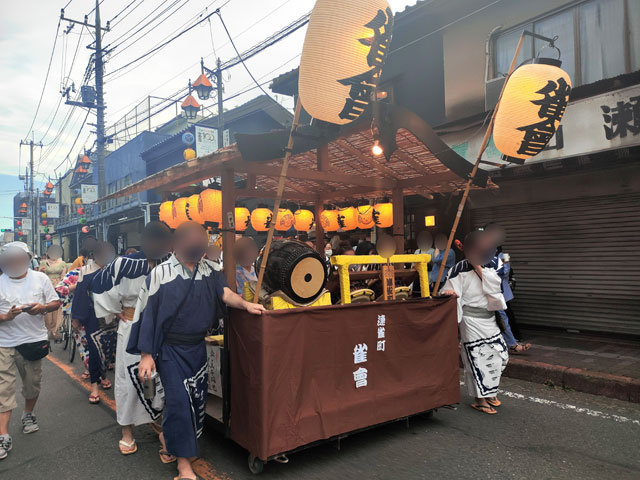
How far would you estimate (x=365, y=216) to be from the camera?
28.8ft

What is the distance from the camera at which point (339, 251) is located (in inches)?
357

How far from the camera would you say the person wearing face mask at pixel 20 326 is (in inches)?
170

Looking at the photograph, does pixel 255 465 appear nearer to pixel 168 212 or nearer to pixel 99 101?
pixel 168 212

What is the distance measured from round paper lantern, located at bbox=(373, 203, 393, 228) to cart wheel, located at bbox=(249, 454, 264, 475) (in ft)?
18.7

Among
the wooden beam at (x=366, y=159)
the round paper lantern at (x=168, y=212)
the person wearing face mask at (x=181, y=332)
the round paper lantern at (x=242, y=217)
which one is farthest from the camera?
the round paper lantern at (x=242, y=217)

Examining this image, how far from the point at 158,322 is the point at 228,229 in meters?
1.70

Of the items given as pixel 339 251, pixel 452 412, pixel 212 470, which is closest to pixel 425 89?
pixel 339 251

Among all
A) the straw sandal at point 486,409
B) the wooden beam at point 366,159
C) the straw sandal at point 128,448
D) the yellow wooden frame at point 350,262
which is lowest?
the straw sandal at point 486,409

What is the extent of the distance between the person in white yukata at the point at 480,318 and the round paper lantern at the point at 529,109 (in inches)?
50.1

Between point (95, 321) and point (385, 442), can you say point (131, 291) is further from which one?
point (385, 442)

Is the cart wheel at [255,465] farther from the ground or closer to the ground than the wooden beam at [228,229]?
closer to the ground

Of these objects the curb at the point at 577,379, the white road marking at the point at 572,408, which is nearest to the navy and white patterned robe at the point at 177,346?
the white road marking at the point at 572,408

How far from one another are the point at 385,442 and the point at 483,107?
8.72 meters

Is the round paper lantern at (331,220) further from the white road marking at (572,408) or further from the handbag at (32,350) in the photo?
the handbag at (32,350)
